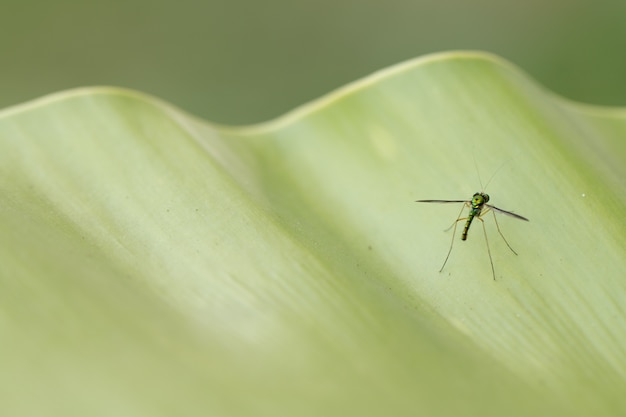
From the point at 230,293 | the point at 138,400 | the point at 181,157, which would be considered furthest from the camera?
the point at 181,157

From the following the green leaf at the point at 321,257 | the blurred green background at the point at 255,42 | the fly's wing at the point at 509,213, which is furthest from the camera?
the blurred green background at the point at 255,42

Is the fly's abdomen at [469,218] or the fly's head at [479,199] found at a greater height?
the fly's head at [479,199]

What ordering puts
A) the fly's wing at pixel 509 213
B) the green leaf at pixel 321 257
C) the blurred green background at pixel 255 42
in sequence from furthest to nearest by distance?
the blurred green background at pixel 255 42
the fly's wing at pixel 509 213
the green leaf at pixel 321 257

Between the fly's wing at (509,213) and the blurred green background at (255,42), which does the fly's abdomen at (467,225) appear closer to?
the fly's wing at (509,213)

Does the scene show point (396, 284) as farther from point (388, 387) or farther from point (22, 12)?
point (22, 12)

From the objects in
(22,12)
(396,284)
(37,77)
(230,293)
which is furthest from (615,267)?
(22,12)

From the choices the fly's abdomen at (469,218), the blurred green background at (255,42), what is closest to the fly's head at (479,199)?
the fly's abdomen at (469,218)

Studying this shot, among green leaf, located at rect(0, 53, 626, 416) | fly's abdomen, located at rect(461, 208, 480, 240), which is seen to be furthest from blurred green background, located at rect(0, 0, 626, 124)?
fly's abdomen, located at rect(461, 208, 480, 240)
